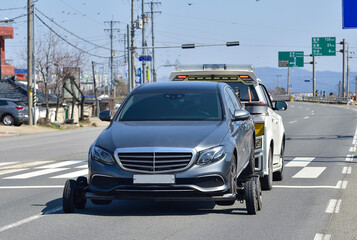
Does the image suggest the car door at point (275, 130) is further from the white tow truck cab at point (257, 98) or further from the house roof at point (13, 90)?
the house roof at point (13, 90)

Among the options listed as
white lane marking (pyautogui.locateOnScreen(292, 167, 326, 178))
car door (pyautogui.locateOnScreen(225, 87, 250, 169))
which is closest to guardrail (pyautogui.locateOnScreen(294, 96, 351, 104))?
white lane marking (pyautogui.locateOnScreen(292, 167, 326, 178))

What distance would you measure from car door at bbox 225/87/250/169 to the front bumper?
69cm

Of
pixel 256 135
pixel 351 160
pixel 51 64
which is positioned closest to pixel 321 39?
pixel 51 64

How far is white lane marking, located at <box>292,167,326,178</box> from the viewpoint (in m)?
14.8

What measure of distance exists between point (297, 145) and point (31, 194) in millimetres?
15132

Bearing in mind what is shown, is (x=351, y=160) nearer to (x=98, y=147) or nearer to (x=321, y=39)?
(x=98, y=147)

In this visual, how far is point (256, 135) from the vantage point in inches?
453

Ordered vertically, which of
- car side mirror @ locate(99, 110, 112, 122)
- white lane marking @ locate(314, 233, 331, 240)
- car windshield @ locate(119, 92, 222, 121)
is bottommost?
white lane marking @ locate(314, 233, 331, 240)

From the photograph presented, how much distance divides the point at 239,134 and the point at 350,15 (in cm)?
1654

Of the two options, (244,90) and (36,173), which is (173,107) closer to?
(244,90)

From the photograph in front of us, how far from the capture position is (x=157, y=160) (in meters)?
8.38

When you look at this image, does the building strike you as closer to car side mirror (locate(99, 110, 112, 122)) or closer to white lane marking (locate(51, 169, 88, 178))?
white lane marking (locate(51, 169, 88, 178))

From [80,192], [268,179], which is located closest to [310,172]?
[268,179]

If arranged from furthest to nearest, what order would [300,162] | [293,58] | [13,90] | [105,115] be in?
1. [293,58]
2. [13,90]
3. [300,162]
4. [105,115]
